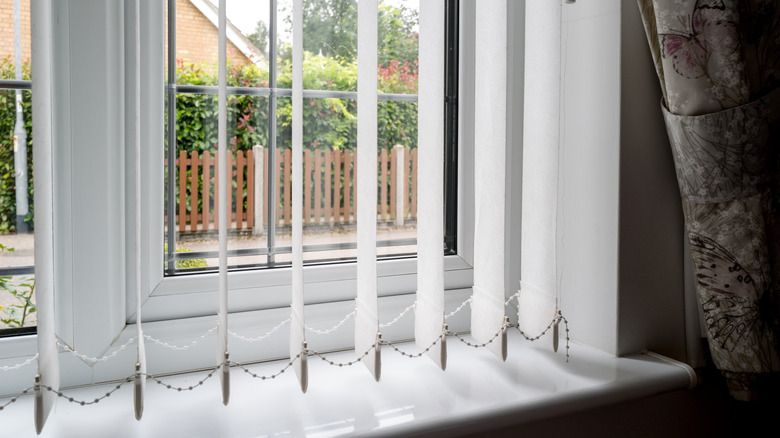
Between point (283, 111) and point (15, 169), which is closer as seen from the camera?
point (15, 169)

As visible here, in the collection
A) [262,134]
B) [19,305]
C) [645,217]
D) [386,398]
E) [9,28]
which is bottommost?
[386,398]

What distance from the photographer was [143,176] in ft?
2.44

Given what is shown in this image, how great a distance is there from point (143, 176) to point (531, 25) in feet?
2.03

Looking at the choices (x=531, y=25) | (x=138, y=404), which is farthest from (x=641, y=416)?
(x=138, y=404)

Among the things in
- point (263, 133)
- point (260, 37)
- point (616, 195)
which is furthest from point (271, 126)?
point (616, 195)

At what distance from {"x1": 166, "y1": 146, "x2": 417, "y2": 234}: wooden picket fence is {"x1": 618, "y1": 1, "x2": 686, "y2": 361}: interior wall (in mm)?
390

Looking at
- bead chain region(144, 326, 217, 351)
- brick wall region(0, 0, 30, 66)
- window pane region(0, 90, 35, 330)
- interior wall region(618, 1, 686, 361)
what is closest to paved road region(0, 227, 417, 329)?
window pane region(0, 90, 35, 330)

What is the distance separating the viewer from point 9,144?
0.67 metres

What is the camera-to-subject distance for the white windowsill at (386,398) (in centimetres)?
67

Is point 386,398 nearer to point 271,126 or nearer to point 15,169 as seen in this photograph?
point 271,126

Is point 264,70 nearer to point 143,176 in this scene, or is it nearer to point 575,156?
point 143,176

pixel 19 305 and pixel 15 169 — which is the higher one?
pixel 15 169

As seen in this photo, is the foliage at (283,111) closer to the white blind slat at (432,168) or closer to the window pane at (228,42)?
the window pane at (228,42)

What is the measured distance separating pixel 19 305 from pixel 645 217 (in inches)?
37.3
